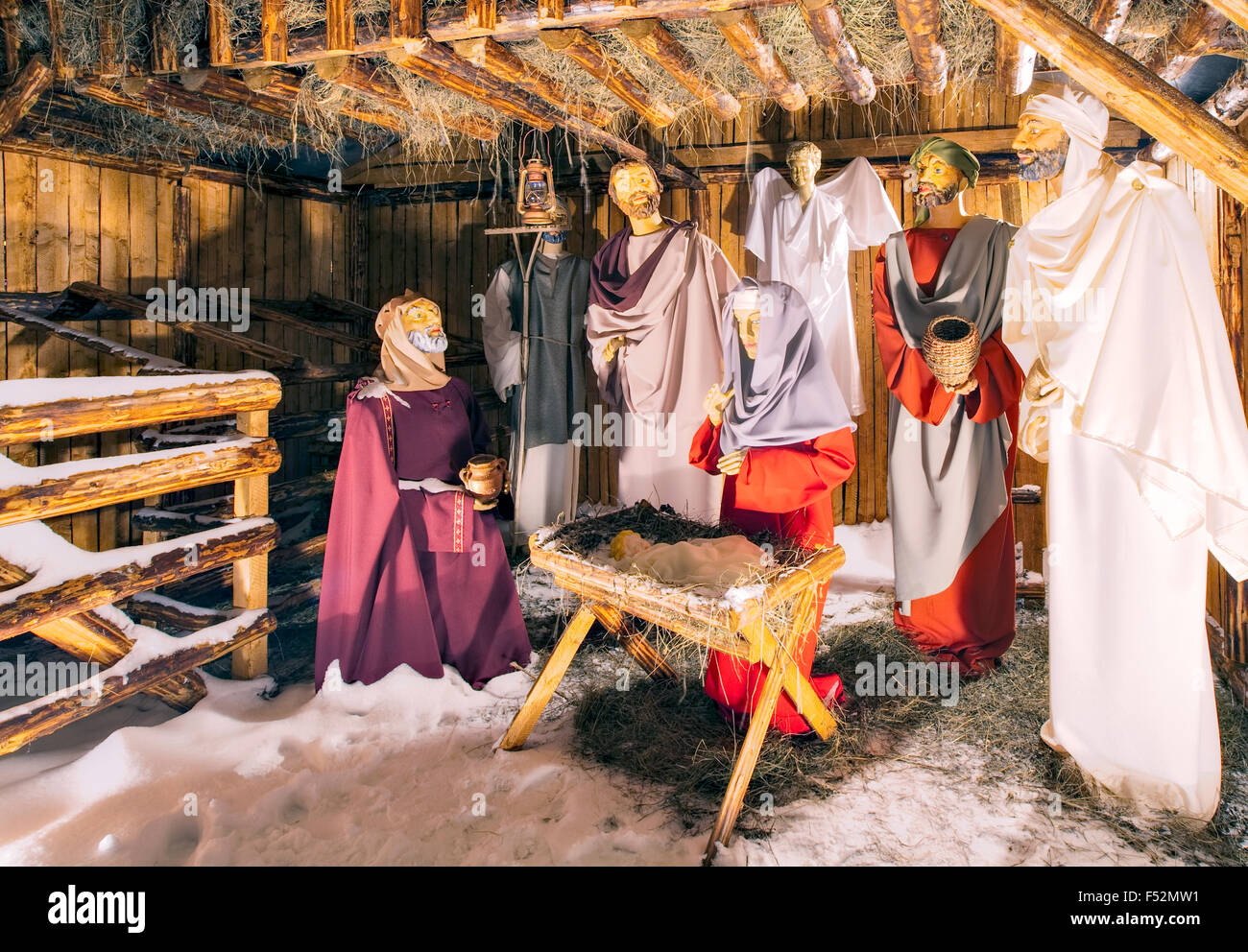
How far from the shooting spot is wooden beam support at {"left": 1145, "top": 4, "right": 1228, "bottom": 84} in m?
3.47

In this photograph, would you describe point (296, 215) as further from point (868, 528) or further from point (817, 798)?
point (817, 798)

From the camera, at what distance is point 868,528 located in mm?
6770

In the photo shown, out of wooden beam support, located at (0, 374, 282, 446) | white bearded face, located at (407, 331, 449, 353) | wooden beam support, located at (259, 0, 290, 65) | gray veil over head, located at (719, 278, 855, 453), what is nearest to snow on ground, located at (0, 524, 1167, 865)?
wooden beam support, located at (0, 374, 282, 446)

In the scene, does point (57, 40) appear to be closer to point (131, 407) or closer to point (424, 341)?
point (131, 407)

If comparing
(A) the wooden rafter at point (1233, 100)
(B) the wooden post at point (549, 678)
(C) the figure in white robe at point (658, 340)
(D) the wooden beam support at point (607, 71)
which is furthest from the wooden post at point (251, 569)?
(A) the wooden rafter at point (1233, 100)

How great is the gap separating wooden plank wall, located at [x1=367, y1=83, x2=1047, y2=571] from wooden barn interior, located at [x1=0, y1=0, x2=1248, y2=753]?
23 millimetres

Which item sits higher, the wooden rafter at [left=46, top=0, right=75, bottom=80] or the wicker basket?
the wooden rafter at [left=46, top=0, right=75, bottom=80]

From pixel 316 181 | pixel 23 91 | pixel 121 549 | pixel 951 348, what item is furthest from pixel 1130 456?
pixel 316 181

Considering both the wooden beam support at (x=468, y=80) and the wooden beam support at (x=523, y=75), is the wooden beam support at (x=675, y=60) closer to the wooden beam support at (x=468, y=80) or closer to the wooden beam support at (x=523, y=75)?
the wooden beam support at (x=523, y=75)

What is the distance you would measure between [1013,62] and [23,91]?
4.61 meters

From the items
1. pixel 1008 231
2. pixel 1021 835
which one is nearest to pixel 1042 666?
pixel 1021 835

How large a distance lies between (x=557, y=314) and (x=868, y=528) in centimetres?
274

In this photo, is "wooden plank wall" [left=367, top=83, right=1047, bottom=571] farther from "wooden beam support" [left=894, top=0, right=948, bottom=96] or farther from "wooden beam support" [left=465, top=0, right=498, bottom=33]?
"wooden beam support" [left=465, top=0, right=498, bottom=33]

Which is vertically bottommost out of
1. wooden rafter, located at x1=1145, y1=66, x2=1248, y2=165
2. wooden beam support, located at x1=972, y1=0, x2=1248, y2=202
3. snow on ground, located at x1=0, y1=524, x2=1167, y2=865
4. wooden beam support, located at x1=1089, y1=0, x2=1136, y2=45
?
snow on ground, located at x1=0, y1=524, x2=1167, y2=865
